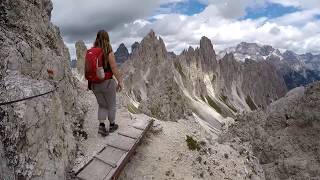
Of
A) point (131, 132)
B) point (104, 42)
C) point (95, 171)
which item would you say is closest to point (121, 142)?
point (131, 132)

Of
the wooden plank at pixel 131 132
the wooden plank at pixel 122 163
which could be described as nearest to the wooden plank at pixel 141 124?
the wooden plank at pixel 131 132

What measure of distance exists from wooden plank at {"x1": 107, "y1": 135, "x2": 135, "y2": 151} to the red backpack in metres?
1.89

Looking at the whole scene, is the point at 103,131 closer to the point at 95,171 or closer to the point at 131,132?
the point at 131,132

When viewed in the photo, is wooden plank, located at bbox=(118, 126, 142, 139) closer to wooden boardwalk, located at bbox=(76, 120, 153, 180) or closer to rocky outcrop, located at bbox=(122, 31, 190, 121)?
wooden boardwalk, located at bbox=(76, 120, 153, 180)

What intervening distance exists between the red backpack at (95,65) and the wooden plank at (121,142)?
1892mm

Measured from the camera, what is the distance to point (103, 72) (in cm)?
1141

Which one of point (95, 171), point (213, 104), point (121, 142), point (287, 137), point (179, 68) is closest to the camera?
point (95, 171)

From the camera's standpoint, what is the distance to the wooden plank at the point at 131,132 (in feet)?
40.5

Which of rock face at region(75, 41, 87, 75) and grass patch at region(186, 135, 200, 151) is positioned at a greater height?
rock face at region(75, 41, 87, 75)

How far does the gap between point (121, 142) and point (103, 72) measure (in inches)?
85.2

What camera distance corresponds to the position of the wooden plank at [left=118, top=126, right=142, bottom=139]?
12337 mm

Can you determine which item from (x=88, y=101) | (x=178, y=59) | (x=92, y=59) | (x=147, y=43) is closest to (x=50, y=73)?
(x=92, y=59)

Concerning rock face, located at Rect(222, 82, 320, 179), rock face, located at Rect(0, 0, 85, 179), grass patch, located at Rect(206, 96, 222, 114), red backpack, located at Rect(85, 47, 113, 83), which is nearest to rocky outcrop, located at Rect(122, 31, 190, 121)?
grass patch, located at Rect(206, 96, 222, 114)

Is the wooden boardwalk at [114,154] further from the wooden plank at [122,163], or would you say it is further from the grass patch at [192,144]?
the grass patch at [192,144]
